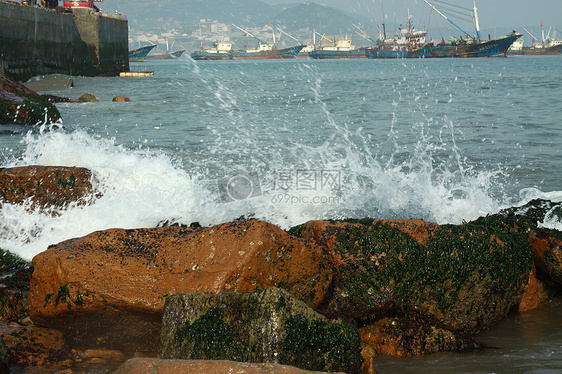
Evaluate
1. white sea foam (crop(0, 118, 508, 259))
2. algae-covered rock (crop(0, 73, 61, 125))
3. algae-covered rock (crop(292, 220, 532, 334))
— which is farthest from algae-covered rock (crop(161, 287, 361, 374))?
algae-covered rock (crop(0, 73, 61, 125))

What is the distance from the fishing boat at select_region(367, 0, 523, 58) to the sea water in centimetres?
6966

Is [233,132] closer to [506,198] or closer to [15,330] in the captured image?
[506,198]

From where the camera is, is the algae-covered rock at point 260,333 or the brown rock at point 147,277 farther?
the brown rock at point 147,277

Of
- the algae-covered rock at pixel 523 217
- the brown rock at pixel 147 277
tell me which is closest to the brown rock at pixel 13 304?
the brown rock at pixel 147 277

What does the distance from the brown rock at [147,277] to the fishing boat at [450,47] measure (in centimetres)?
8110

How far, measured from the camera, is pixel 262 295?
2781mm

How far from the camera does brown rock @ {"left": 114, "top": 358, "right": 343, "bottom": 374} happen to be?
2.29m

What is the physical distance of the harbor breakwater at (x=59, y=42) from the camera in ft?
88.4

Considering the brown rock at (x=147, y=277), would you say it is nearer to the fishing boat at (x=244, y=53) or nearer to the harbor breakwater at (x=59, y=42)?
the harbor breakwater at (x=59, y=42)

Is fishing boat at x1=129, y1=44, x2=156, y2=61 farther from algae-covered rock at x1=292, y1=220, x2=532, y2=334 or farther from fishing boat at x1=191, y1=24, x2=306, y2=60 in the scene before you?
algae-covered rock at x1=292, y1=220, x2=532, y2=334

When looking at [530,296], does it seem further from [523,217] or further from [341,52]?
[341,52]

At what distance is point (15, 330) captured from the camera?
10.9 ft

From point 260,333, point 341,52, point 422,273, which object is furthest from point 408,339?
point 341,52

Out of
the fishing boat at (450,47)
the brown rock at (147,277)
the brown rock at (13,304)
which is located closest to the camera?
the brown rock at (147,277)
